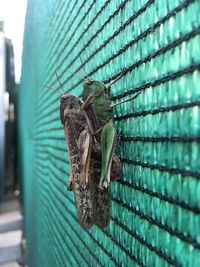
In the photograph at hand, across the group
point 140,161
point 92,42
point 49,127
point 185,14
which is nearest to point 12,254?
point 49,127

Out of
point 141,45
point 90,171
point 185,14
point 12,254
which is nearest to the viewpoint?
point 185,14

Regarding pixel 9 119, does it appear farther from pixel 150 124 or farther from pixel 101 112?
pixel 150 124

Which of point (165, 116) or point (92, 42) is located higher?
point (92, 42)

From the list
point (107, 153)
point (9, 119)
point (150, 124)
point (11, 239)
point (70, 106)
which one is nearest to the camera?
point (150, 124)

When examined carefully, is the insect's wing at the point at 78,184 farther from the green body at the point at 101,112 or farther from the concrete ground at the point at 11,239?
the concrete ground at the point at 11,239

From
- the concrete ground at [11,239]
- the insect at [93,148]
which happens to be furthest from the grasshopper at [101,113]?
the concrete ground at [11,239]

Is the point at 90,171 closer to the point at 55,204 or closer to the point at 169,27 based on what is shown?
the point at 169,27

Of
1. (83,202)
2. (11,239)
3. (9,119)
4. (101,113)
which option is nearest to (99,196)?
(83,202)
